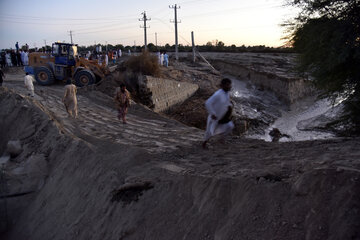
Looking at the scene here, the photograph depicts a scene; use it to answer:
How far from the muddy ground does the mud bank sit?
0.4 inches

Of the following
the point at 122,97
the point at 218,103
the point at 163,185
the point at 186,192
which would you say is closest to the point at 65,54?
the point at 122,97

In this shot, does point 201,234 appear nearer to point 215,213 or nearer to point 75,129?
point 215,213

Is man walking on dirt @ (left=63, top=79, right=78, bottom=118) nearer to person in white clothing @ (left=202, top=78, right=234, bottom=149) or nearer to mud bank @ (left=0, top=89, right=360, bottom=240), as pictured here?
mud bank @ (left=0, top=89, right=360, bottom=240)

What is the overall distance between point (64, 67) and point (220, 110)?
1140cm

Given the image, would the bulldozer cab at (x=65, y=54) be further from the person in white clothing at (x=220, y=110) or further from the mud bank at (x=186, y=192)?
the person in white clothing at (x=220, y=110)

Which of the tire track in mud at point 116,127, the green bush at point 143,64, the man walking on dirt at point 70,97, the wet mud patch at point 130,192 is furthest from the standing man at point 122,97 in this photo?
the green bush at point 143,64

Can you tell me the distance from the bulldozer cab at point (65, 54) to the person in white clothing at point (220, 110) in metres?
11.0

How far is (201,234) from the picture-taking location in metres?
3.16

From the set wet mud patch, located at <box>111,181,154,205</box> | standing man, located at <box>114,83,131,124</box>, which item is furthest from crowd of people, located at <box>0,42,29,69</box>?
wet mud patch, located at <box>111,181,154,205</box>

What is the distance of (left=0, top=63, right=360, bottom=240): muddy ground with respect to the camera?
268 centimetres

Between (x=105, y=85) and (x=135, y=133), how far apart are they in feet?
21.1

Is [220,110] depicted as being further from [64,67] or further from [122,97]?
[64,67]

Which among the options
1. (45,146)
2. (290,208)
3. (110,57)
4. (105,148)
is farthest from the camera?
(110,57)

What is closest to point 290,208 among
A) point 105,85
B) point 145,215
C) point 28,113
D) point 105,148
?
point 145,215
